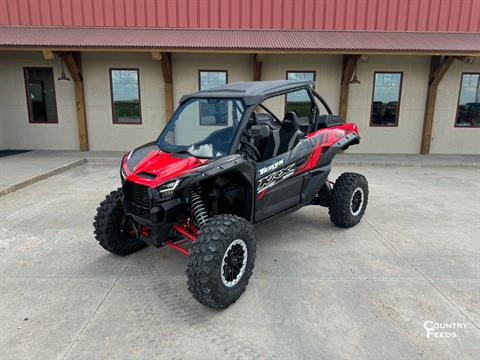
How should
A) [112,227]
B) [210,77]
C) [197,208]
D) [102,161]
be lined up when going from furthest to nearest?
1. [210,77]
2. [102,161]
3. [112,227]
4. [197,208]

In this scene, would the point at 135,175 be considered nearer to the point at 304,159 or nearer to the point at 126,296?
the point at 126,296

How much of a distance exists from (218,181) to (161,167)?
552mm

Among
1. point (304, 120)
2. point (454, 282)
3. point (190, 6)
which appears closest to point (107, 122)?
point (190, 6)

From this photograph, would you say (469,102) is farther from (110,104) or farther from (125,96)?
(110,104)

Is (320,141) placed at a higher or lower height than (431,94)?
lower

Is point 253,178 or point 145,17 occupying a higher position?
point 145,17

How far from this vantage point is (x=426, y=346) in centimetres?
242

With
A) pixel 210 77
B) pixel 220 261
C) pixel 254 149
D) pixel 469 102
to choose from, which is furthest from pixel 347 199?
pixel 469 102

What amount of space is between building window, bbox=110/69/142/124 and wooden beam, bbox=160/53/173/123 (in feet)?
2.98

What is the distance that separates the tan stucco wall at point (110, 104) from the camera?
10047mm

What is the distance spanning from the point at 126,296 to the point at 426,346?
239cm

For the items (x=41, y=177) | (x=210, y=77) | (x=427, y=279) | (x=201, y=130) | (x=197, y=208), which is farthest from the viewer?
(x=210, y=77)

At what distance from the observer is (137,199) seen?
3.04 meters

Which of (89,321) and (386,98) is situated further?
(386,98)
